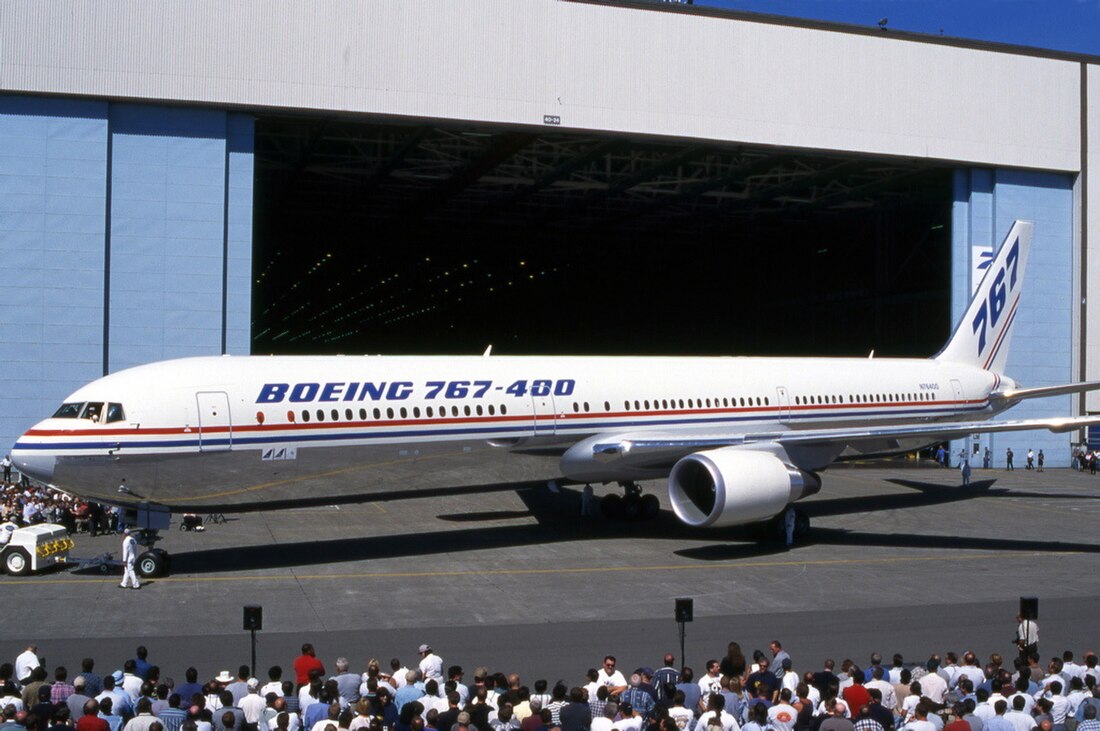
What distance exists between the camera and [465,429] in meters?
21.8

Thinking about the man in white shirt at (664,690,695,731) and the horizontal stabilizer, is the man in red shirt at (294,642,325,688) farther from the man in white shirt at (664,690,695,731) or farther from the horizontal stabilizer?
the horizontal stabilizer

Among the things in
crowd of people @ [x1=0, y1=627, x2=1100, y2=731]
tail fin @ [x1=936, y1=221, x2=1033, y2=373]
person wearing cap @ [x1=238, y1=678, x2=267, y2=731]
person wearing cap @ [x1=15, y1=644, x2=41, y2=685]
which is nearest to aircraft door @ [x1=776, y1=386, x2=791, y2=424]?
tail fin @ [x1=936, y1=221, x2=1033, y2=373]

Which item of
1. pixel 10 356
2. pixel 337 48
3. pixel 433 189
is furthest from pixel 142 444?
pixel 433 189

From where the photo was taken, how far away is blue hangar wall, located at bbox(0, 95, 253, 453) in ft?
103

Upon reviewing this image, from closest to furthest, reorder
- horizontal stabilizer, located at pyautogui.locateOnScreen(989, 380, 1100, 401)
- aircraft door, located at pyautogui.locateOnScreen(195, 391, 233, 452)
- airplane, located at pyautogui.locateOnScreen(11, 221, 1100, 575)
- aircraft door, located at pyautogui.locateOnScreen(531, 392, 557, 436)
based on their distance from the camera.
A: 1. airplane, located at pyautogui.locateOnScreen(11, 221, 1100, 575)
2. aircraft door, located at pyautogui.locateOnScreen(195, 391, 233, 452)
3. aircraft door, located at pyautogui.locateOnScreen(531, 392, 557, 436)
4. horizontal stabilizer, located at pyautogui.locateOnScreen(989, 380, 1100, 401)

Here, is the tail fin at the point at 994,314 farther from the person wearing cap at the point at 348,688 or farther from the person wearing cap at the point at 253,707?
the person wearing cap at the point at 253,707

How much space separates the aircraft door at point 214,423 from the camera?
1891 cm

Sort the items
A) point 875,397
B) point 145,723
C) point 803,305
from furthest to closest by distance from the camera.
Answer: point 803,305 → point 875,397 → point 145,723

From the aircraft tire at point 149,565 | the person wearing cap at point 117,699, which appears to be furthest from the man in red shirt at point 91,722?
the aircraft tire at point 149,565

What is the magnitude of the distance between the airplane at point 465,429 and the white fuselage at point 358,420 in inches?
1.3

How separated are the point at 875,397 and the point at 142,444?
65.1ft

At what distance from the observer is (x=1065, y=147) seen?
142 feet

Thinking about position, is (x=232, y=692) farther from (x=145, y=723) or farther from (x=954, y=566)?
(x=954, y=566)

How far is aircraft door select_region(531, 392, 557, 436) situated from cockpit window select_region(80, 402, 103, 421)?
8703 mm
